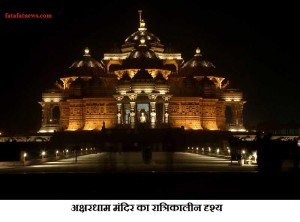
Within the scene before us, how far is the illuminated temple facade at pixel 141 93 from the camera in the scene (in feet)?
194

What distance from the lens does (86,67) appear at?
6706 centimetres

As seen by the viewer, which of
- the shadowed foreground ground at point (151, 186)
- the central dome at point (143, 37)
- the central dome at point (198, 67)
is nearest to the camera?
the shadowed foreground ground at point (151, 186)

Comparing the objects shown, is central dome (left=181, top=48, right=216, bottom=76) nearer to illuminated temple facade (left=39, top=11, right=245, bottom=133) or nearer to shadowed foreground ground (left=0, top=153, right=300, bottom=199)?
illuminated temple facade (left=39, top=11, right=245, bottom=133)

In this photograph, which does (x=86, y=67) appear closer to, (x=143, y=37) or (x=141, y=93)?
(x=143, y=37)

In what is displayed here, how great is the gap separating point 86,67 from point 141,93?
1053 centimetres

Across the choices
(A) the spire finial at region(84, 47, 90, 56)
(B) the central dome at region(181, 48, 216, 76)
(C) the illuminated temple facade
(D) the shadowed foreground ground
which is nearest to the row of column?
(C) the illuminated temple facade

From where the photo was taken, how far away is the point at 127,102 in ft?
201

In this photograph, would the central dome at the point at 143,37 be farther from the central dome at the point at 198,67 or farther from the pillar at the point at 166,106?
the pillar at the point at 166,106

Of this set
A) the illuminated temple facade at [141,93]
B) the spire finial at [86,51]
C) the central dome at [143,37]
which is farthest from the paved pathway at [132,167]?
the central dome at [143,37]

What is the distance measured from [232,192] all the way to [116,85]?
4552cm

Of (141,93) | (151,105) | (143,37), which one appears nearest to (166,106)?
(151,105)

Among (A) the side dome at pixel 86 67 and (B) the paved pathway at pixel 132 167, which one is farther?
(A) the side dome at pixel 86 67

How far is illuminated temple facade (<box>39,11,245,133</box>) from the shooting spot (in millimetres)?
59281

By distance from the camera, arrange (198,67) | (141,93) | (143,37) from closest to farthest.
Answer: (141,93) → (198,67) → (143,37)
